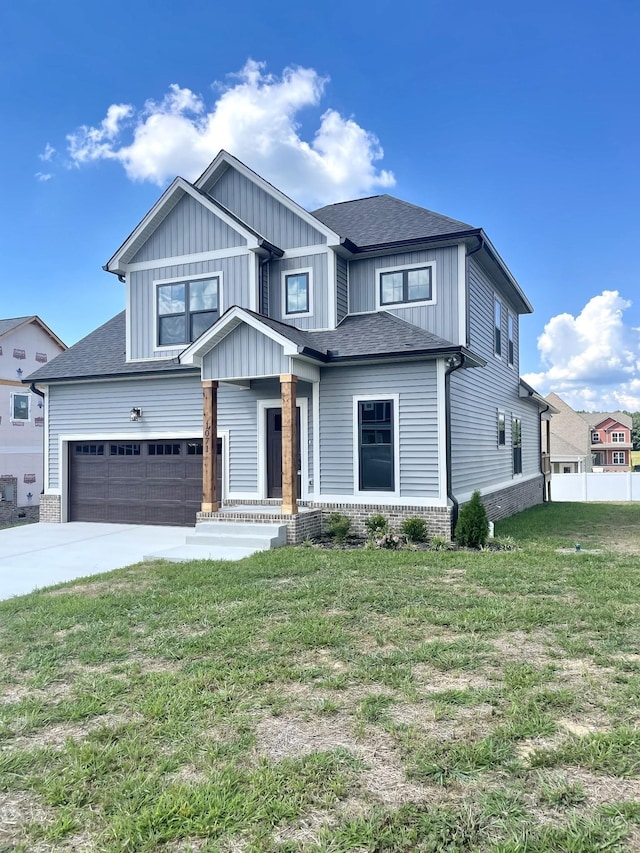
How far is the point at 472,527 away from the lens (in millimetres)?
9727

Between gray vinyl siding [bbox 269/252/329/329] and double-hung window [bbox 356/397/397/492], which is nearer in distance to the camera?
double-hung window [bbox 356/397/397/492]

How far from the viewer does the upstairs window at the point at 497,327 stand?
14.5 meters

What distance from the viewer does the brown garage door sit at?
12766 mm

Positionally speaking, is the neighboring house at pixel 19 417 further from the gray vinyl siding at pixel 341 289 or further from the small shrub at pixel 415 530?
the small shrub at pixel 415 530

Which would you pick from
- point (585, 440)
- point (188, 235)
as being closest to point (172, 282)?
point (188, 235)

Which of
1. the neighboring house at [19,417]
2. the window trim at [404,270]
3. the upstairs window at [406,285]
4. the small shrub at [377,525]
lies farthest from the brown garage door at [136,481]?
the neighboring house at [19,417]

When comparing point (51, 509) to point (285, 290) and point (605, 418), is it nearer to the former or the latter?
point (285, 290)

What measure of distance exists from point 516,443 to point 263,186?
1075 cm

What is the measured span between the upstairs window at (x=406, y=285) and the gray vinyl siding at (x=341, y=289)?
744 mm

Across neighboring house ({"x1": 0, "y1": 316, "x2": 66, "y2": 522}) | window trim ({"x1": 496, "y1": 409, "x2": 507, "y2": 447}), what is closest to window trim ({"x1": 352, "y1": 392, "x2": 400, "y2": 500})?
window trim ({"x1": 496, "y1": 409, "x2": 507, "y2": 447})

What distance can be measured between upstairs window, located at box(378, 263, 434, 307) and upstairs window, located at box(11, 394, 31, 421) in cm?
1733

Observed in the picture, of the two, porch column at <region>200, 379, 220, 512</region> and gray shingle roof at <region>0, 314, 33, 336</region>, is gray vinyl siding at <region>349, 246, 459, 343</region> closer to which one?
porch column at <region>200, 379, 220, 512</region>

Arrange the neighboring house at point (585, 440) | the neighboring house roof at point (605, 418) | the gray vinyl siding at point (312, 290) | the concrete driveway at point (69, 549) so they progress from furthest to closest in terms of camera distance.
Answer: the neighboring house roof at point (605, 418), the neighboring house at point (585, 440), the gray vinyl siding at point (312, 290), the concrete driveway at point (69, 549)

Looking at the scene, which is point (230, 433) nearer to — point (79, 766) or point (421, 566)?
point (421, 566)
